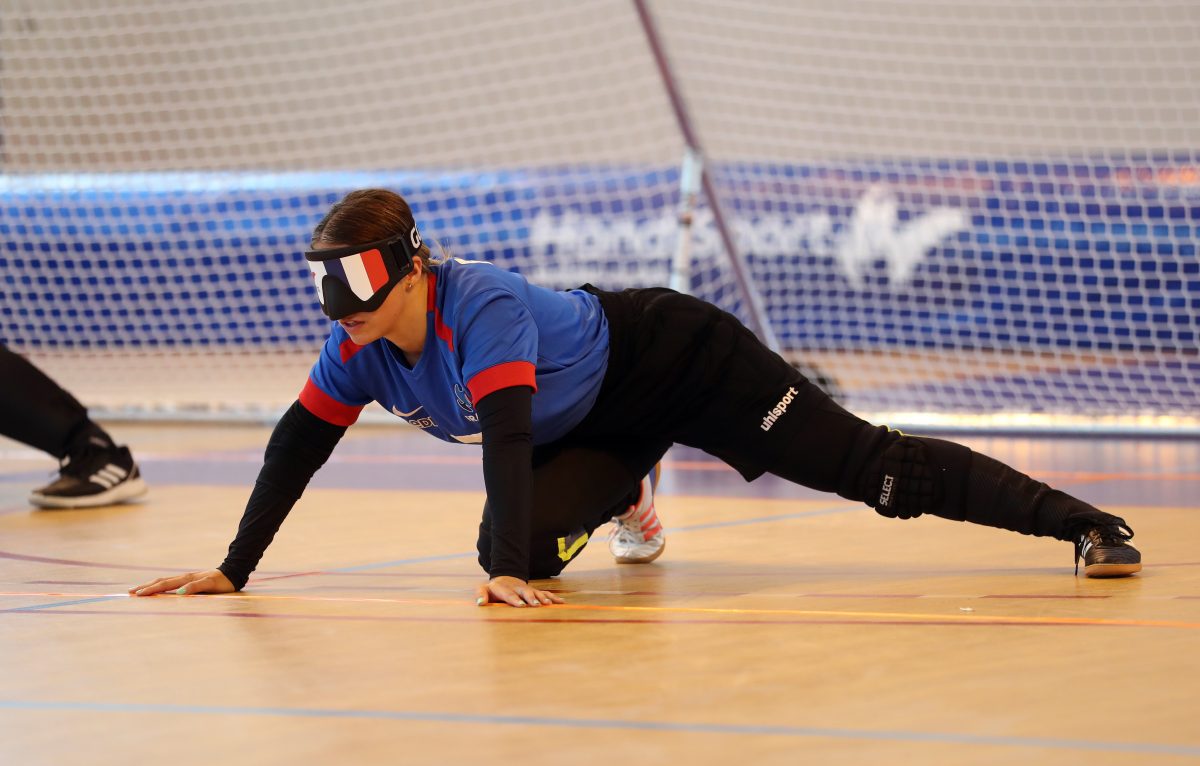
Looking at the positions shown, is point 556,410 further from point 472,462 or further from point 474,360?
point 472,462

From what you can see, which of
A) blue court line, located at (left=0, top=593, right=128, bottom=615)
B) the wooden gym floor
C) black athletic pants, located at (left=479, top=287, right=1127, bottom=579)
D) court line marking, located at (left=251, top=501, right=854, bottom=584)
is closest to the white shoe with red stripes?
the wooden gym floor

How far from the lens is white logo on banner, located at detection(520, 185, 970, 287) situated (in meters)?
8.27

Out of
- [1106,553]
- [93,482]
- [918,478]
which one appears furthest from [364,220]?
[93,482]

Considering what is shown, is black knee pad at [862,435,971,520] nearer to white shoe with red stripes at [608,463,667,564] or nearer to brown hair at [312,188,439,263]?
white shoe with red stripes at [608,463,667,564]

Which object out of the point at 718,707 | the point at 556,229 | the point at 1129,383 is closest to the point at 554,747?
the point at 718,707

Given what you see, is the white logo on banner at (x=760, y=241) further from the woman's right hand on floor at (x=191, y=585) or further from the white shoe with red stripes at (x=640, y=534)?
the woman's right hand on floor at (x=191, y=585)

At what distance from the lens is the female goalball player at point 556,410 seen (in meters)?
2.46

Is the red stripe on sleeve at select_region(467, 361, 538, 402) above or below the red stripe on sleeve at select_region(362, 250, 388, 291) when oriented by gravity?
below

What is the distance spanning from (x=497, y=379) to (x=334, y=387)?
384mm

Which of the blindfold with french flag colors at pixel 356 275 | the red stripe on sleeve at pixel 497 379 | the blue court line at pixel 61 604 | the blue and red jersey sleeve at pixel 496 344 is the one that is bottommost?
the blue court line at pixel 61 604

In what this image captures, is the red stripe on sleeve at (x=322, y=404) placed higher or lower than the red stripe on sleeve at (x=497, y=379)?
lower

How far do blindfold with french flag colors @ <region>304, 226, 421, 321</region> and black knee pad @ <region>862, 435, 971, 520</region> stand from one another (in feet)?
3.03

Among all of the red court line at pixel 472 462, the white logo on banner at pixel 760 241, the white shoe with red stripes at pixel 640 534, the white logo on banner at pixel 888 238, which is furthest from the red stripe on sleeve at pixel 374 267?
the white logo on banner at pixel 888 238

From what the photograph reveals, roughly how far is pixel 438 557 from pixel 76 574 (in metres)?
0.71
